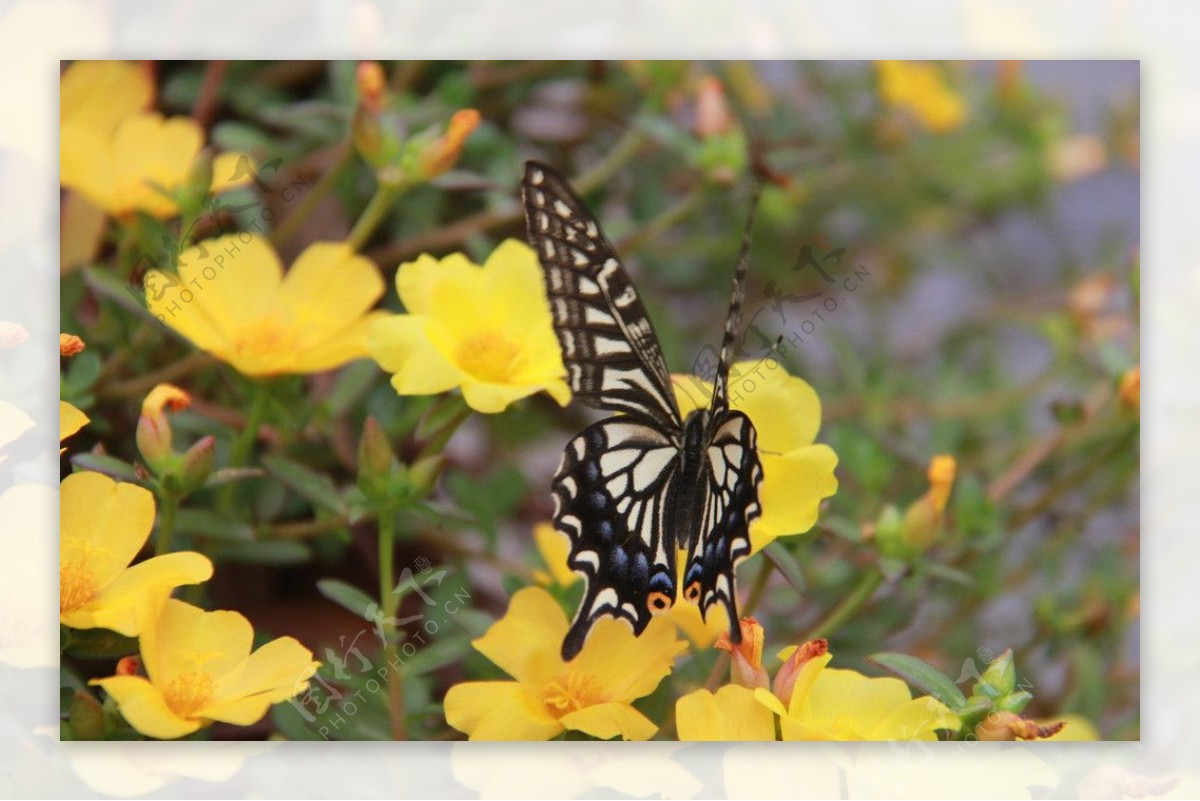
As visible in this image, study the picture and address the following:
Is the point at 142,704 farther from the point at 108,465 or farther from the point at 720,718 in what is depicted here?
the point at 720,718

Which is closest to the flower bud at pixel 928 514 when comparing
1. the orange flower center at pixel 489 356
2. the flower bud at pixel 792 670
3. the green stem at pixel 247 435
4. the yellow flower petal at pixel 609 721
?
the flower bud at pixel 792 670

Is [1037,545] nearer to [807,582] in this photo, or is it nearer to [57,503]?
[807,582]

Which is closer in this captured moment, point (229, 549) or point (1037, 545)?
point (229, 549)

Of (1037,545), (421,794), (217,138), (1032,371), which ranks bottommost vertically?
(421,794)

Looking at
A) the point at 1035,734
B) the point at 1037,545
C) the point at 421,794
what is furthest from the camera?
the point at 1037,545

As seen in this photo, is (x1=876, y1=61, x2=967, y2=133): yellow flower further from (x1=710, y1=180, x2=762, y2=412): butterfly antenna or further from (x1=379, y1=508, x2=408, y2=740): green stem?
(x1=379, y1=508, x2=408, y2=740): green stem

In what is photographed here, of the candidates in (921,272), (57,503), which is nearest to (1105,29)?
(921,272)

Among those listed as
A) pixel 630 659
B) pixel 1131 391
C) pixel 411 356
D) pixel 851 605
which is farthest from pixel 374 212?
pixel 1131 391

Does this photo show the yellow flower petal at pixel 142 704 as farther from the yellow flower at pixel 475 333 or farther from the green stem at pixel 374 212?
the green stem at pixel 374 212
